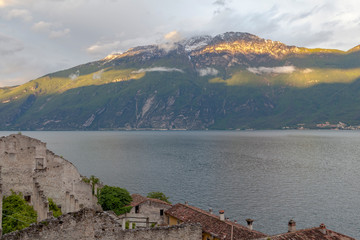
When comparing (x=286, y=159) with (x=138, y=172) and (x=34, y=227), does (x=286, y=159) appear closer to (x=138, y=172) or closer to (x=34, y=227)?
(x=138, y=172)

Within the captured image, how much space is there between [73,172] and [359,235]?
59.2 m

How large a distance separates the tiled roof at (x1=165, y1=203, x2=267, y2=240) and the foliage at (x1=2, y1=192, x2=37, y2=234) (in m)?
21.0

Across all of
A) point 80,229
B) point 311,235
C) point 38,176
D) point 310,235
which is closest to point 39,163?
point 38,176

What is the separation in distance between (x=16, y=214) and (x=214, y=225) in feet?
79.9

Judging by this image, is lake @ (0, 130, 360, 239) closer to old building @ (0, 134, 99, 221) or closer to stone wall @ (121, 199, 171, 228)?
stone wall @ (121, 199, 171, 228)

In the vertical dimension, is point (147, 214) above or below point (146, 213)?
below

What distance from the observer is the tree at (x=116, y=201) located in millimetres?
56281

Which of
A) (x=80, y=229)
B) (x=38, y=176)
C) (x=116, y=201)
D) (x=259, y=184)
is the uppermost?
(x=80, y=229)

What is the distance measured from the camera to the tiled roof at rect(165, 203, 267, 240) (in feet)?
133

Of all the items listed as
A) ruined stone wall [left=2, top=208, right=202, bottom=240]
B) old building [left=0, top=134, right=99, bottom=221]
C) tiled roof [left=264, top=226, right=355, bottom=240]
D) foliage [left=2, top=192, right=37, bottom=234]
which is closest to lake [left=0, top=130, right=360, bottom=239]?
tiled roof [left=264, top=226, right=355, bottom=240]

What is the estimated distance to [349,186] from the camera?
118 m

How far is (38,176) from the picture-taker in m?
41.4

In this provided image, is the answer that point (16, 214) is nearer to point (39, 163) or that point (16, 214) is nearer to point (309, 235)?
point (39, 163)

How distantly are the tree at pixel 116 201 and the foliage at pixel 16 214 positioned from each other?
18981 mm
